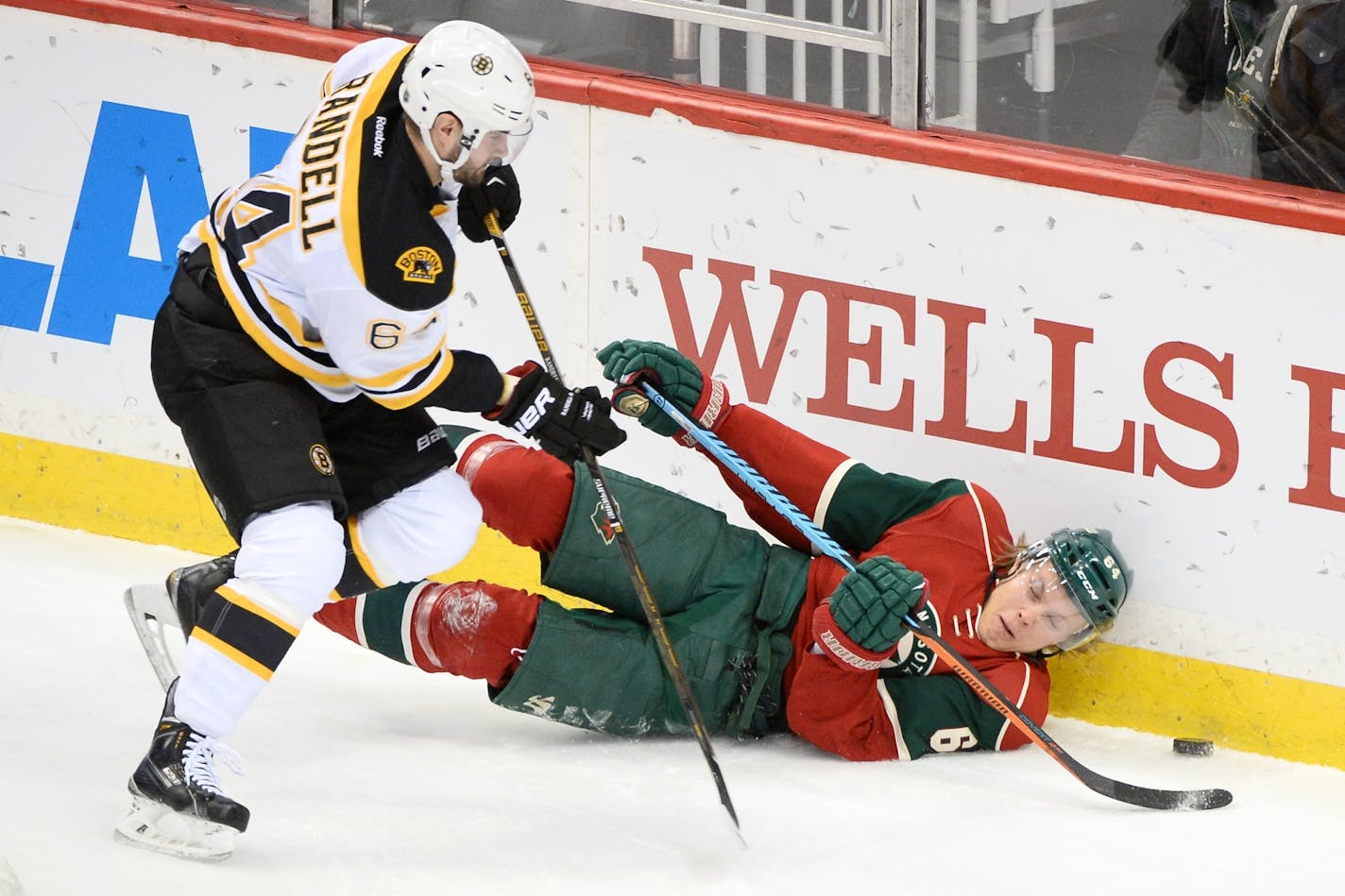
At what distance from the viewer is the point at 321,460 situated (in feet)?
9.77

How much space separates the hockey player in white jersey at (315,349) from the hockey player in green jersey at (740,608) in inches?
13.3

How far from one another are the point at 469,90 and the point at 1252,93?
56.7 inches

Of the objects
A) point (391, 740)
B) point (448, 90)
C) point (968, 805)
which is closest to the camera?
point (448, 90)

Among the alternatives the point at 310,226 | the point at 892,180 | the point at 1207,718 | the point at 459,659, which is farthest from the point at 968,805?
the point at 310,226

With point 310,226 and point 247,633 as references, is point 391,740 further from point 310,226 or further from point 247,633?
point 310,226

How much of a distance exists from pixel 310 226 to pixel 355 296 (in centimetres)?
13

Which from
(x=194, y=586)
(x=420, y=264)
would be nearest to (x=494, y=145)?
(x=420, y=264)

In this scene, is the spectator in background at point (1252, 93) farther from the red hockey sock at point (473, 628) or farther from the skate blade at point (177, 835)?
the skate blade at point (177, 835)

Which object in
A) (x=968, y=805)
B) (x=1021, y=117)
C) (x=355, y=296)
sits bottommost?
(x=968, y=805)

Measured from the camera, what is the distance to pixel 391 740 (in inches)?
134

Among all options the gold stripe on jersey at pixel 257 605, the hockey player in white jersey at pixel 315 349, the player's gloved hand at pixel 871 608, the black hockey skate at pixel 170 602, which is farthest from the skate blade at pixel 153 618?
the player's gloved hand at pixel 871 608

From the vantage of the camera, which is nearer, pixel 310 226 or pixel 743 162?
pixel 310 226

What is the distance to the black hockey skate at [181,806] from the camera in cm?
282

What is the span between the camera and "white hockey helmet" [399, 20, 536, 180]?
283 centimetres
